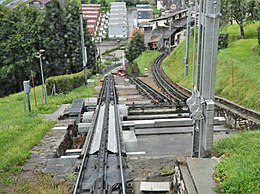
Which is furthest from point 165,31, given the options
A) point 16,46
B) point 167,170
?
point 167,170

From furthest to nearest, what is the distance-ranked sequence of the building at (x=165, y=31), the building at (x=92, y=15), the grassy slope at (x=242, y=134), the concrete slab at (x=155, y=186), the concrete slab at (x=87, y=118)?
the building at (x=92, y=15) < the building at (x=165, y=31) < the concrete slab at (x=87, y=118) < the concrete slab at (x=155, y=186) < the grassy slope at (x=242, y=134)

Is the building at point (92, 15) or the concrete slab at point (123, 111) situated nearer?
the concrete slab at point (123, 111)

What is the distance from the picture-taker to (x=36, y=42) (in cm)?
3241

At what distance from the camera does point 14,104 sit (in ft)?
58.2

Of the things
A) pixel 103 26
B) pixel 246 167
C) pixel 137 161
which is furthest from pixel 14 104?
pixel 103 26

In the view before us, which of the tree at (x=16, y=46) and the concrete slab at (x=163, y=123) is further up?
the tree at (x=16, y=46)

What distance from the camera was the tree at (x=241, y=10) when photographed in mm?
21234

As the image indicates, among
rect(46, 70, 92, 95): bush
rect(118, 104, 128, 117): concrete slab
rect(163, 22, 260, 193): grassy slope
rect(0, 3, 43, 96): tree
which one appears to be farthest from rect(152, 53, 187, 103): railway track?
rect(0, 3, 43, 96): tree

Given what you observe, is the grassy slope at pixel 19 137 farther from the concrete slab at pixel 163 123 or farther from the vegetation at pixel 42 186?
Answer: the concrete slab at pixel 163 123

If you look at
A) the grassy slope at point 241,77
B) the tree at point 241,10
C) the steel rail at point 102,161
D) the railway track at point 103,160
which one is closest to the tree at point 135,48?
the tree at point 241,10

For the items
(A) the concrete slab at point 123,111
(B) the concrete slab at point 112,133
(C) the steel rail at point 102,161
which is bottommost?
(C) the steel rail at point 102,161

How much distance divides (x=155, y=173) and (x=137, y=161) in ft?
2.62

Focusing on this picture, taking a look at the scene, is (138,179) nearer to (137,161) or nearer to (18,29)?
(137,161)

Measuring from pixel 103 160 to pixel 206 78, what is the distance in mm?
3287
